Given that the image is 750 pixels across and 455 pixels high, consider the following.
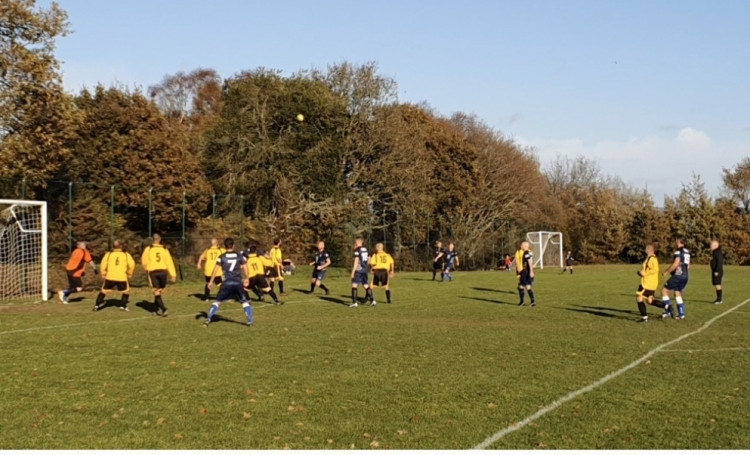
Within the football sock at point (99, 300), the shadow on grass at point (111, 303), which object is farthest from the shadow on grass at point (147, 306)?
the football sock at point (99, 300)

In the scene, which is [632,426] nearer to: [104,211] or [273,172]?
[104,211]

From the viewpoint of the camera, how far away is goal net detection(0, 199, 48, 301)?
73.2ft

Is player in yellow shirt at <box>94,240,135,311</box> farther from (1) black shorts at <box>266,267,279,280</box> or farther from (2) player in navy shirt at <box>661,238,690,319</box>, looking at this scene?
(2) player in navy shirt at <box>661,238,690,319</box>

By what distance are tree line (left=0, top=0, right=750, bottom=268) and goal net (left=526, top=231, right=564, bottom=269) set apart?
8.95ft

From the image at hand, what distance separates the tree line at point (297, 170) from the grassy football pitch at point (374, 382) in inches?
432

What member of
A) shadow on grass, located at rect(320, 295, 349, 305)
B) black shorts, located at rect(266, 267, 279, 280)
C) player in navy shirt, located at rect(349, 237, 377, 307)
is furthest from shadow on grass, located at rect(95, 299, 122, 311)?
player in navy shirt, located at rect(349, 237, 377, 307)

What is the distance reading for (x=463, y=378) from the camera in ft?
30.9

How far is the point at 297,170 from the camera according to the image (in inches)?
1713

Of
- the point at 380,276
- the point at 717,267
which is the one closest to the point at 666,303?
the point at 717,267

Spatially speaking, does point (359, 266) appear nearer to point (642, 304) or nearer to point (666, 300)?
point (642, 304)

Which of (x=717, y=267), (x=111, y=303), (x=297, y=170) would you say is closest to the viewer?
(x=111, y=303)

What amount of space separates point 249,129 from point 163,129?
7518 millimetres

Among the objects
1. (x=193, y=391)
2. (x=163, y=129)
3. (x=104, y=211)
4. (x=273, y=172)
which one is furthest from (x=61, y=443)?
(x=273, y=172)

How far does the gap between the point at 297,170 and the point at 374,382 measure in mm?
35074
